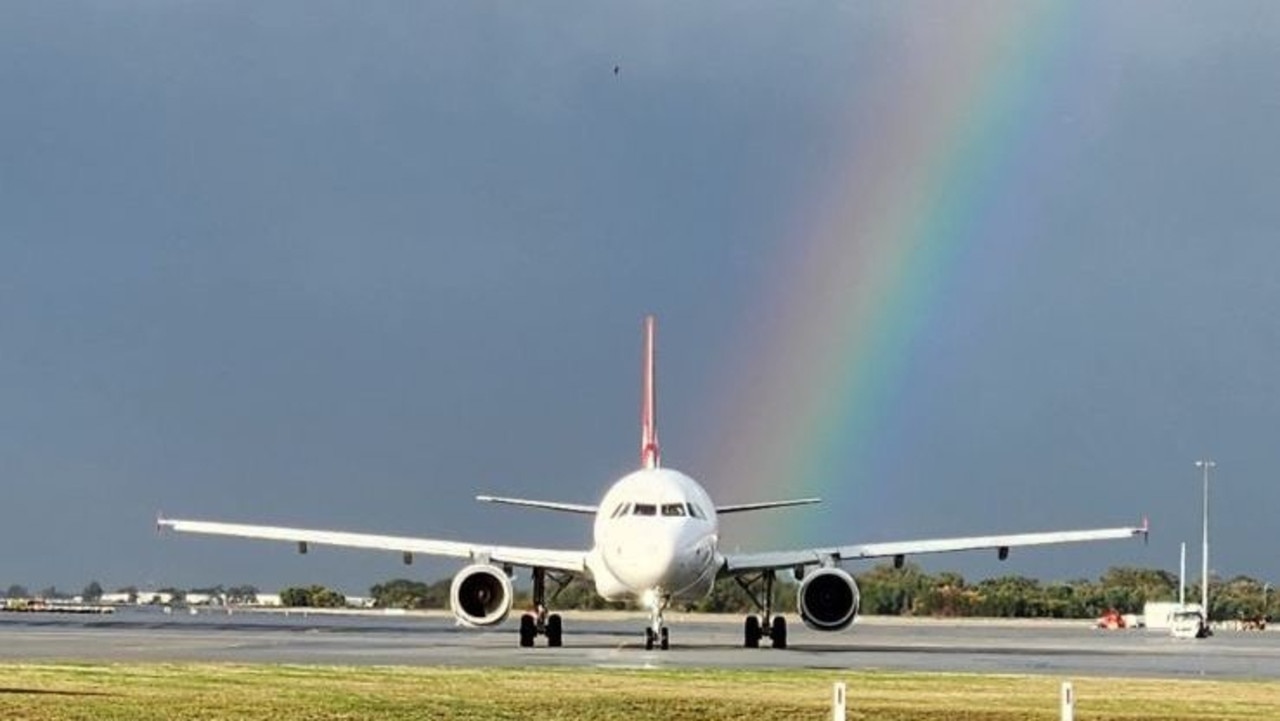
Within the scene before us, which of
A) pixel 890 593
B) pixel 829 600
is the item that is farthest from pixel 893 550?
pixel 890 593

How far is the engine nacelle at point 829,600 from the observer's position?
199 ft

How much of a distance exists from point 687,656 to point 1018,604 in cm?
9902

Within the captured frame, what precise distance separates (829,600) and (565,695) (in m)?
28.6

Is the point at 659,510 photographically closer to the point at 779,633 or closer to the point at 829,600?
the point at 779,633

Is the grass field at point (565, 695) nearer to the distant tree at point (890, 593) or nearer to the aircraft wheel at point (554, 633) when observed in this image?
the aircraft wheel at point (554, 633)

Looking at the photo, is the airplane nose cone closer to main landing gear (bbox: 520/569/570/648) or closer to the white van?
main landing gear (bbox: 520/569/570/648)

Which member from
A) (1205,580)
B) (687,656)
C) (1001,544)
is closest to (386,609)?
(1205,580)

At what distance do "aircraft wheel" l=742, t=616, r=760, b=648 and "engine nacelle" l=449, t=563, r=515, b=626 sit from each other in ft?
21.2

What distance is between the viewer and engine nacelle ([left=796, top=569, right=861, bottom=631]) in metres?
60.8

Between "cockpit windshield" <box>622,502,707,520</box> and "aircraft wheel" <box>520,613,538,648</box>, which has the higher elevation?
"cockpit windshield" <box>622,502,707,520</box>

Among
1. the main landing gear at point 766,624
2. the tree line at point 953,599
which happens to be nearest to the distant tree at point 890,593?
the tree line at point 953,599

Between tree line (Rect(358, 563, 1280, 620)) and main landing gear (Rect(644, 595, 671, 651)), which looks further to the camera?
tree line (Rect(358, 563, 1280, 620))

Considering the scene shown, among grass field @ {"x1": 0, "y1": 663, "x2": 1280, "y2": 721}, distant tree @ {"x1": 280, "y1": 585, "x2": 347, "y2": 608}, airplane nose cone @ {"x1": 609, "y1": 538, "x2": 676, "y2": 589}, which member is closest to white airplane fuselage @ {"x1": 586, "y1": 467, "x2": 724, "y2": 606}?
airplane nose cone @ {"x1": 609, "y1": 538, "x2": 676, "y2": 589}

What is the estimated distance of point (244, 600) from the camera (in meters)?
199
